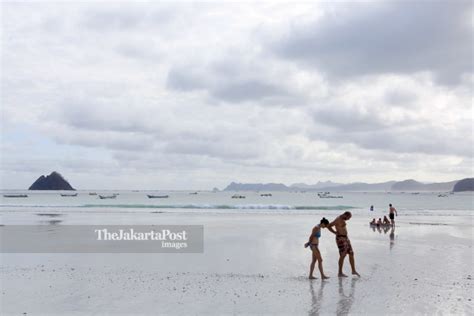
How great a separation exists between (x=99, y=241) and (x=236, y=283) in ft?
40.5

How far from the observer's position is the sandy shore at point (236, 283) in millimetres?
10891

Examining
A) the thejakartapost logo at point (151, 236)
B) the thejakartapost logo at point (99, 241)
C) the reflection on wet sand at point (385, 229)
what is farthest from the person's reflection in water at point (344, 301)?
the reflection on wet sand at point (385, 229)

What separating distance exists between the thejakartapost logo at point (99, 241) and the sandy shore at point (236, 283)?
55.5 inches

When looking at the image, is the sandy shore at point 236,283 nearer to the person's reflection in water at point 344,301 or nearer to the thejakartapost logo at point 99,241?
the person's reflection in water at point 344,301

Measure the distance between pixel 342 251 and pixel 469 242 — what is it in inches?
540

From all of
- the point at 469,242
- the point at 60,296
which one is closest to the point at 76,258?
the point at 60,296

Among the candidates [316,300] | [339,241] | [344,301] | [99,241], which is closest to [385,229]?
[339,241]

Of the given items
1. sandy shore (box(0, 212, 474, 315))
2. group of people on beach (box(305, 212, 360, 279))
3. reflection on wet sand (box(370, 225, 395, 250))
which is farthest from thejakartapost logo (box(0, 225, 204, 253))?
reflection on wet sand (box(370, 225, 395, 250))

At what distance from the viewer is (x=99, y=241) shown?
2361 cm

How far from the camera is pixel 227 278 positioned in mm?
14344

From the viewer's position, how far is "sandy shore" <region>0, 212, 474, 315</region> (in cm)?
1089

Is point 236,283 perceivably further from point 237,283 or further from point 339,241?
point 339,241

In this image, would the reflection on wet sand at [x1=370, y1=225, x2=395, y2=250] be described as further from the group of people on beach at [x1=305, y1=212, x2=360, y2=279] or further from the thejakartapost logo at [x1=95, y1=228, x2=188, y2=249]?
the group of people on beach at [x1=305, y1=212, x2=360, y2=279]

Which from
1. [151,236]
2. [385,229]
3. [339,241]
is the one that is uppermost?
[339,241]
